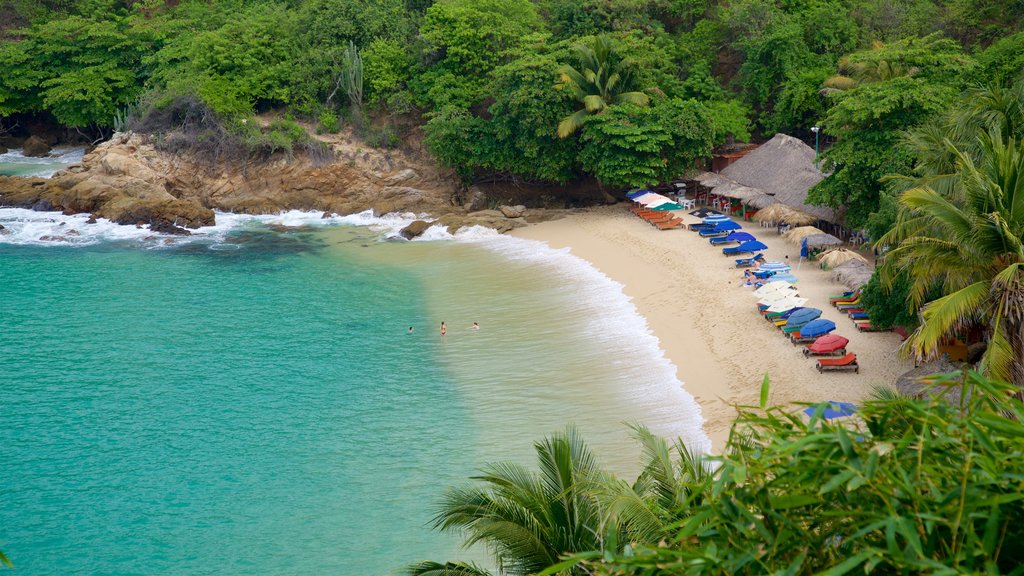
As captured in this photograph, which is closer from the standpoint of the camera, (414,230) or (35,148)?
(414,230)

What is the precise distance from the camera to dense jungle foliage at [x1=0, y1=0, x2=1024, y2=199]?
32969 mm

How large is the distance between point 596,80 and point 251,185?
1596 cm

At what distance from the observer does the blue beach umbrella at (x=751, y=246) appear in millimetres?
26938

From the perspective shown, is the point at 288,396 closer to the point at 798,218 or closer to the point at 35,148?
the point at 798,218

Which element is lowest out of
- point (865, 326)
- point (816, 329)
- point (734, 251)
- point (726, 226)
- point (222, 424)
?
point (222, 424)

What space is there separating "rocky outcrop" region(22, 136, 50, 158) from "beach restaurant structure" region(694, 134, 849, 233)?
115 ft

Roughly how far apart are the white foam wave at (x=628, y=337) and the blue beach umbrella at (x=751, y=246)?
4175 millimetres

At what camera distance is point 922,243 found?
47.0 ft

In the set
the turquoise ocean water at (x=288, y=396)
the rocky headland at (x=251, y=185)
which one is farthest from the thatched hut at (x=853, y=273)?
the rocky headland at (x=251, y=185)

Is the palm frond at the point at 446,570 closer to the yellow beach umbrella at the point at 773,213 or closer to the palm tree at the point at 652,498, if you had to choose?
the palm tree at the point at 652,498

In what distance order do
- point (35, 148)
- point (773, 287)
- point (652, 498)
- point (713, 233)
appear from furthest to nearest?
point (35, 148)
point (713, 233)
point (773, 287)
point (652, 498)

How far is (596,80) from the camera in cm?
3369

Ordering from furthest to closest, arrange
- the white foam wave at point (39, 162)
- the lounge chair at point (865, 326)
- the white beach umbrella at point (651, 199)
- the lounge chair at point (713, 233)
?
the white foam wave at point (39, 162) → the white beach umbrella at point (651, 199) → the lounge chair at point (713, 233) → the lounge chair at point (865, 326)

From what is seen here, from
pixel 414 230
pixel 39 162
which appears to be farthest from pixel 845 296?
pixel 39 162
